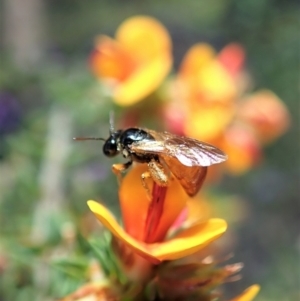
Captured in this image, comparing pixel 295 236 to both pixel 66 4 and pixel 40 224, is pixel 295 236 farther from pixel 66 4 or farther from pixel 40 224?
pixel 66 4

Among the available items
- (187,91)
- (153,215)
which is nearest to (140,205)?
(153,215)

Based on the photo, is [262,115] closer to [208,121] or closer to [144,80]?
[208,121]

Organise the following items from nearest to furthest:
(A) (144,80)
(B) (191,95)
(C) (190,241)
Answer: (C) (190,241) → (A) (144,80) → (B) (191,95)

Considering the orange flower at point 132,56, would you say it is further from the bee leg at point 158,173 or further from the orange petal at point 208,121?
the bee leg at point 158,173

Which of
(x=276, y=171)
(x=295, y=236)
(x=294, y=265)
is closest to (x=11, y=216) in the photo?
(x=294, y=265)

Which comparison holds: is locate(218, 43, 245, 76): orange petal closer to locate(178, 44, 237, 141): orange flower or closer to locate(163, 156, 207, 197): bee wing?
locate(178, 44, 237, 141): orange flower

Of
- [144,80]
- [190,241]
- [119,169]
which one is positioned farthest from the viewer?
[144,80]

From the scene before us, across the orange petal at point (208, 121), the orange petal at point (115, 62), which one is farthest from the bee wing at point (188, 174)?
the orange petal at point (115, 62)
